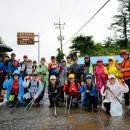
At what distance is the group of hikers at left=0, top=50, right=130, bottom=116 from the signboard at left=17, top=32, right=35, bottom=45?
2769 centimetres

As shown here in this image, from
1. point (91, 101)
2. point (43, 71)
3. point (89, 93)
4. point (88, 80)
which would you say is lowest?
point (91, 101)

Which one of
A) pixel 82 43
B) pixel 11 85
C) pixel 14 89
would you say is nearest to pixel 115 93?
pixel 14 89

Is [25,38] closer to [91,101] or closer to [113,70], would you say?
[113,70]

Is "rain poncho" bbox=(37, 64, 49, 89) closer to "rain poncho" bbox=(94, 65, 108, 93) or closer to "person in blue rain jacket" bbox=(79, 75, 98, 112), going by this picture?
"rain poncho" bbox=(94, 65, 108, 93)

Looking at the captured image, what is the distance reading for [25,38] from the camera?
1628 inches

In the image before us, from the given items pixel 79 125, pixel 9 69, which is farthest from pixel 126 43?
pixel 79 125

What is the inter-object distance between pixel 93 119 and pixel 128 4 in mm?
55401

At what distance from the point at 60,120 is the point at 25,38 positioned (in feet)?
108

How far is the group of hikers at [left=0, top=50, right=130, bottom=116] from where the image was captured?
34.2ft

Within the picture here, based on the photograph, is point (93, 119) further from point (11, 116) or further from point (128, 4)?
point (128, 4)

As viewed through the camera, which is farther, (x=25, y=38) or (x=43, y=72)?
(x=25, y=38)

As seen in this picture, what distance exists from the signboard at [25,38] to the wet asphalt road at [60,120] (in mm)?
30635

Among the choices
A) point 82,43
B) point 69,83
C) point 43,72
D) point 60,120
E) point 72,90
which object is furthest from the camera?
point 82,43

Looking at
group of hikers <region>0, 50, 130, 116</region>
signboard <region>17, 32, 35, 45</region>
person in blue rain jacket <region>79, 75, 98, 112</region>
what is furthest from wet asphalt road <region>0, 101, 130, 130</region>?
signboard <region>17, 32, 35, 45</region>
